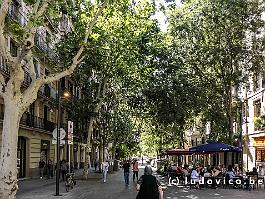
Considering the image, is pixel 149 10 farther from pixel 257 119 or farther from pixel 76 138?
pixel 76 138

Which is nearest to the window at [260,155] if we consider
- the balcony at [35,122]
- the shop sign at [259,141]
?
the shop sign at [259,141]

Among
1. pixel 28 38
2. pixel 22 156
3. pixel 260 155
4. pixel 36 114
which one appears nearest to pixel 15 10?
pixel 36 114

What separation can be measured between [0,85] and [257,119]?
21993mm

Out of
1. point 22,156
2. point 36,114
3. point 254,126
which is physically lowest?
point 22,156

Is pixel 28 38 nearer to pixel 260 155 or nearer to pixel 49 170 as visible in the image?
pixel 49 170

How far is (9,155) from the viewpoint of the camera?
41.1 feet

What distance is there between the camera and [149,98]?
38031 mm

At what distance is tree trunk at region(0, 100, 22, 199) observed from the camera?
40.6 feet

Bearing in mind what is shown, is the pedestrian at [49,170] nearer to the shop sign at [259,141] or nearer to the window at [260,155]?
the shop sign at [259,141]

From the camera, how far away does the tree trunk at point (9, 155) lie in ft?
40.6

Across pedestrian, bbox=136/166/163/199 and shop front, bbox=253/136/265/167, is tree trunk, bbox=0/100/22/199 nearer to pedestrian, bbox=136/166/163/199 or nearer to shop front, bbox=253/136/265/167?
pedestrian, bbox=136/166/163/199

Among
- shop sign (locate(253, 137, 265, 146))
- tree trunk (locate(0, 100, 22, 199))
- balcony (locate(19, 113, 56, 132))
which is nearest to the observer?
tree trunk (locate(0, 100, 22, 199))

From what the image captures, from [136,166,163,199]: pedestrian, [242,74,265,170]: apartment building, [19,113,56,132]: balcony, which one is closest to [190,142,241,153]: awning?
[242,74,265,170]: apartment building

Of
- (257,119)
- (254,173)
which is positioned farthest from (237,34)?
(254,173)
